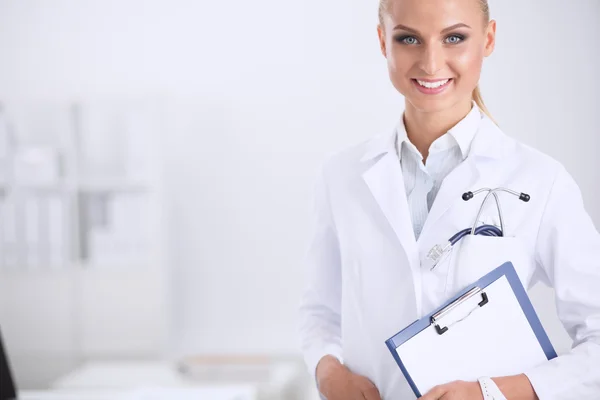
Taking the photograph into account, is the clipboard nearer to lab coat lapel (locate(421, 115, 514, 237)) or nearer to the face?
lab coat lapel (locate(421, 115, 514, 237))

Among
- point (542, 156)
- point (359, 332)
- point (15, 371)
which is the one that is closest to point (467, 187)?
point (542, 156)

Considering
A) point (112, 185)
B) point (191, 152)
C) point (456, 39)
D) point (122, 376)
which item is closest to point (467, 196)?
point (456, 39)

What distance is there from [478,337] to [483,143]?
360mm

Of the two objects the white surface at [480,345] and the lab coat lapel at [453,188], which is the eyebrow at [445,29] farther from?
the white surface at [480,345]

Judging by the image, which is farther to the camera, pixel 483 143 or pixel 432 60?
pixel 483 143

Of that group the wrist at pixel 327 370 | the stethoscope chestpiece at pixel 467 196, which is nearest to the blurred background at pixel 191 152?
the wrist at pixel 327 370

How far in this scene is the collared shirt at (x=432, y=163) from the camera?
1200mm

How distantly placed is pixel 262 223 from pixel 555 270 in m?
2.63

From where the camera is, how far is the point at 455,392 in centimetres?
103

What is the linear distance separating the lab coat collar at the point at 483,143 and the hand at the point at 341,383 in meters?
0.42

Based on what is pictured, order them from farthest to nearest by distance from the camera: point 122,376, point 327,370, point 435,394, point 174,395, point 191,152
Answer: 1. point 191,152
2. point 122,376
3. point 174,395
4. point 327,370
5. point 435,394

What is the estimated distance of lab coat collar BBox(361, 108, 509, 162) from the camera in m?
1.18

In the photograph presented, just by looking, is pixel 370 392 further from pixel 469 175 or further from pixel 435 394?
pixel 469 175

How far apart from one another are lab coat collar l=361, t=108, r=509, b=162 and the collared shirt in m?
0.01
